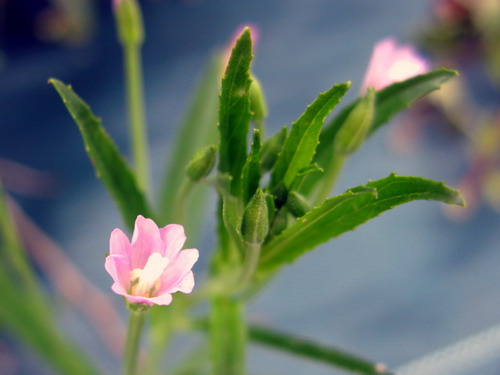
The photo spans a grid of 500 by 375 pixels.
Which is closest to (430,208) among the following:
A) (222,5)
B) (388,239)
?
(388,239)

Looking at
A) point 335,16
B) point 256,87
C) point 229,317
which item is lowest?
point 229,317

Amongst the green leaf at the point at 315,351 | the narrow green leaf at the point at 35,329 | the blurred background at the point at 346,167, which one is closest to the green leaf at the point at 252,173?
the green leaf at the point at 315,351

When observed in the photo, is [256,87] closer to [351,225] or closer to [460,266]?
[351,225]

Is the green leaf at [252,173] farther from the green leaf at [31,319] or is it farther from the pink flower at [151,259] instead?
the green leaf at [31,319]

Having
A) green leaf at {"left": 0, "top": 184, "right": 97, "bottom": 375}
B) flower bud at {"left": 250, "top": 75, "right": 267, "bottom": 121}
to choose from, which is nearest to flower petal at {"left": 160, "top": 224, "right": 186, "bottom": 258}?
flower bud at {"left": 250, "top": 75, "right": 267, "bottom": 121}

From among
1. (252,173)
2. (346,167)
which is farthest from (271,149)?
(346,167)

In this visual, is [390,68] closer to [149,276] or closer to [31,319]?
[149,276]

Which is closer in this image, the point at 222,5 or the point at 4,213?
the point at 4,213

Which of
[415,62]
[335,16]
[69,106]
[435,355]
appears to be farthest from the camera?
[335,16]
